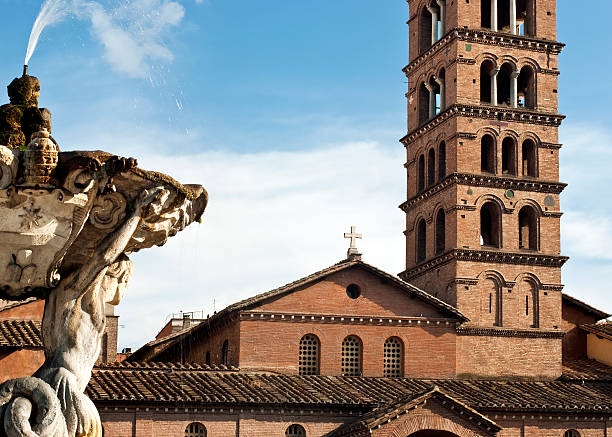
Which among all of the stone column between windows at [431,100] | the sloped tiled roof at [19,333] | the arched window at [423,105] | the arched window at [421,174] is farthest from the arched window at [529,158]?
the sloped tiled roof at [19,333]

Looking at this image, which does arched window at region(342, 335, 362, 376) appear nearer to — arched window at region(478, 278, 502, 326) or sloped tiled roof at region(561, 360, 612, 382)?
arched window at region(478, 278, 502, 326)

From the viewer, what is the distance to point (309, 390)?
3747 centimetres

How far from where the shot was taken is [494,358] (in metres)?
41.3

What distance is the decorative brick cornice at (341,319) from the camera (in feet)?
129

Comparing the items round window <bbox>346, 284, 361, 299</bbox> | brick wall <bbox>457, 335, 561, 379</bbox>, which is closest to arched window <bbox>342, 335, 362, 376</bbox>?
round window <bbox>346, 284, 361, 299</bbox>

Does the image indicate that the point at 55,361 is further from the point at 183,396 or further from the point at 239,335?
the point at 239,335

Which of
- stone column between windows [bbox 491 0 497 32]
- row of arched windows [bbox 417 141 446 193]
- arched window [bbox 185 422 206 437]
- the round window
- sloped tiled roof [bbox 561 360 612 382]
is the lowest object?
arched window [bbox 185 422 206 437]

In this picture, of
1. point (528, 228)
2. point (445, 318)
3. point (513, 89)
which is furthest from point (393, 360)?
point (513, 89)

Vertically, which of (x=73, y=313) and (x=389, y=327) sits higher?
(x=389, y=327)

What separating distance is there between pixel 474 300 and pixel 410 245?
14.8ft

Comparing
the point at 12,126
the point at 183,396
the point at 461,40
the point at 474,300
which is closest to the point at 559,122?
the point at 461,40

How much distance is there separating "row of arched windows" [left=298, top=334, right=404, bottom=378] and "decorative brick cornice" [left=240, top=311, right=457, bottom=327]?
57 cm

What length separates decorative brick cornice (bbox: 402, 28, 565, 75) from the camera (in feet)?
140

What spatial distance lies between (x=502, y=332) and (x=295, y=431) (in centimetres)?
876
